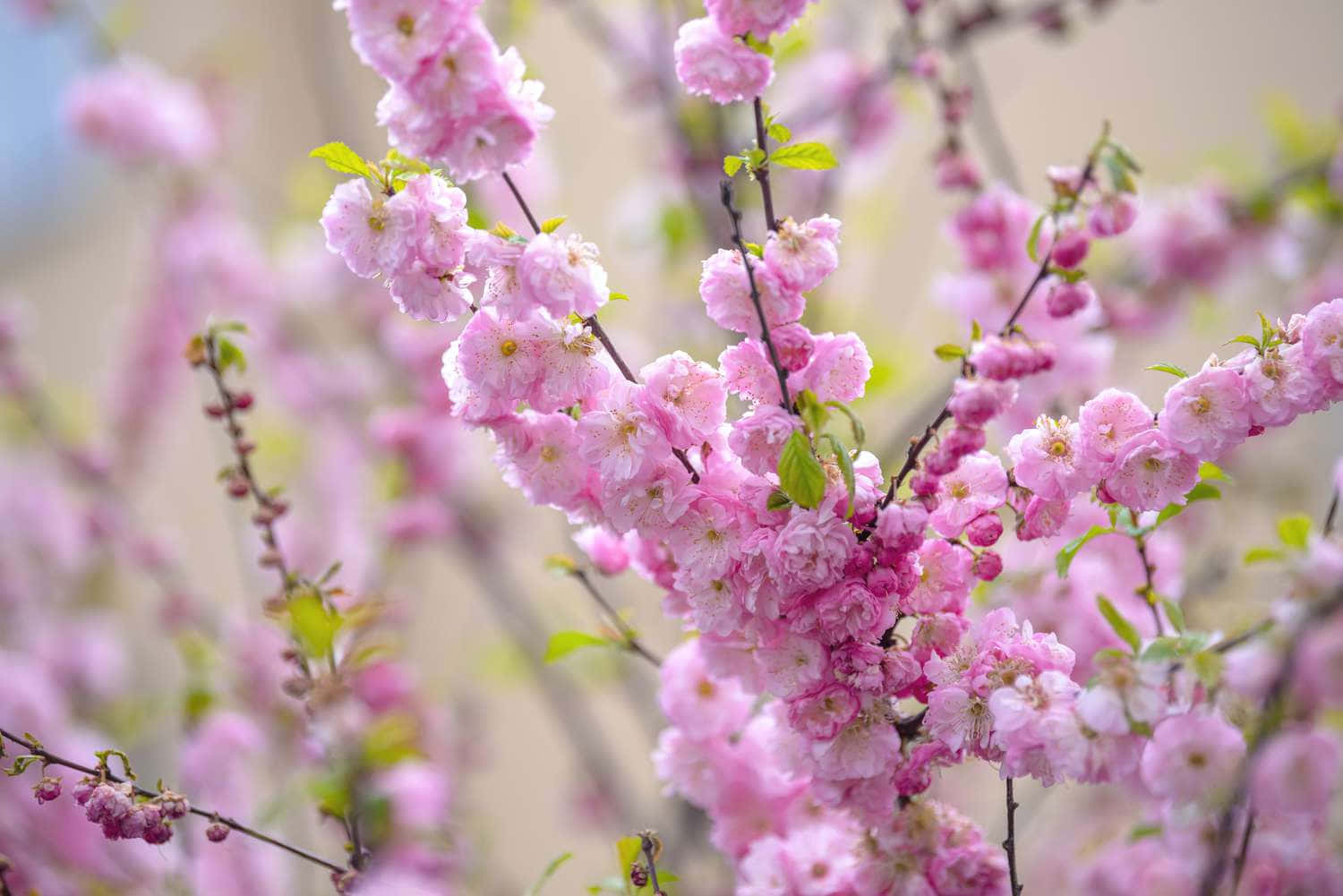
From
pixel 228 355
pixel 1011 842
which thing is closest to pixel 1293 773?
pixel 1011 842

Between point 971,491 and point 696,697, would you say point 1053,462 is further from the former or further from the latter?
point 696,697

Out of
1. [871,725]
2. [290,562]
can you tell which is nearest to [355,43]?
[871,725]

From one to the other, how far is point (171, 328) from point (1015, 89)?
1.58 m

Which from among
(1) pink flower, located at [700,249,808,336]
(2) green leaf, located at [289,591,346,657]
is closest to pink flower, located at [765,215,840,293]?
(1) pink flower, located at [700,249,808,336]

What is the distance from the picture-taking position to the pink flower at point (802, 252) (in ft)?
1.75

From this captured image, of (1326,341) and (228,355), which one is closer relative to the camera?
(1326,341)

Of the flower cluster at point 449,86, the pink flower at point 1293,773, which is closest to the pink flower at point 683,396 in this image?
the flower cluster at point 449,86

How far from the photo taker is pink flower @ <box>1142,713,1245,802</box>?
0.57 metres

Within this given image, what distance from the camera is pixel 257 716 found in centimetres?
130

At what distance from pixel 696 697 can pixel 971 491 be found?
241mm

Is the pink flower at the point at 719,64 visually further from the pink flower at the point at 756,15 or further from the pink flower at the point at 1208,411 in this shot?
the pink flower at the point at 1208,411

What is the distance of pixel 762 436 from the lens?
0.53 meters

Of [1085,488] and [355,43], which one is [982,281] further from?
[355,43]

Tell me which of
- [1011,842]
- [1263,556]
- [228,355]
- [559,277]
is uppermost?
[228,355]
